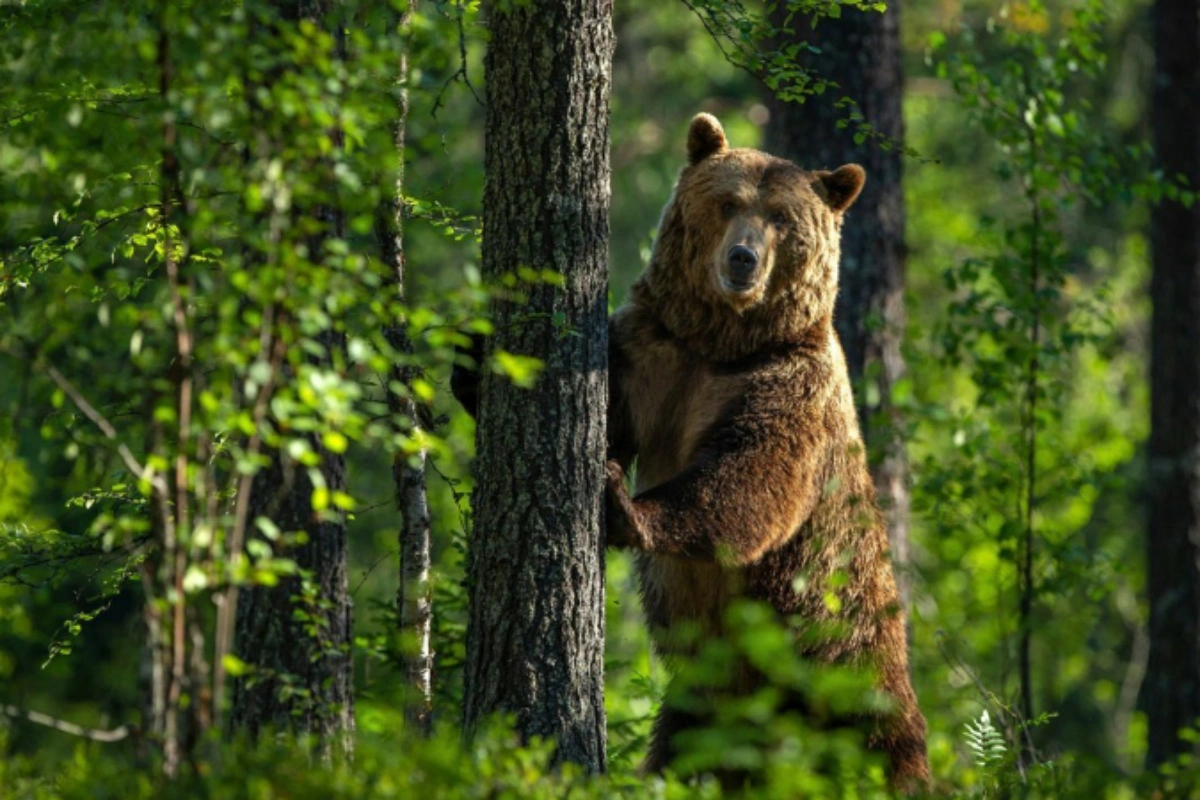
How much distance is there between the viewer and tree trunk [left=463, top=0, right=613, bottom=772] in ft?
16.2

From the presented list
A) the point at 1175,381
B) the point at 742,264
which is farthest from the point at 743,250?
the point at 1175,381

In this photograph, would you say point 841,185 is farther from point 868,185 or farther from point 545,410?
point 545,410

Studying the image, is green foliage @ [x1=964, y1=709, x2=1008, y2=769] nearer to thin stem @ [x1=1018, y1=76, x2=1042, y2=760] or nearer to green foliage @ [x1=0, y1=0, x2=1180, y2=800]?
green foliage @ [x1=0, y1=0, x2=1180, y2=800]

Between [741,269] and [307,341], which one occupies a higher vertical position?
[741,269]

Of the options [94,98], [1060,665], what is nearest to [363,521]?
[1060,665]

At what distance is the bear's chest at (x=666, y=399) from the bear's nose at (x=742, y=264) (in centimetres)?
42

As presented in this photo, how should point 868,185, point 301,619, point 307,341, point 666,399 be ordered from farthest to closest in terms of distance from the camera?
point 868,185
point 666,399
point 301,619
point 307,341

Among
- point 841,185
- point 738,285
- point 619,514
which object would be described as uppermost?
point 841,185

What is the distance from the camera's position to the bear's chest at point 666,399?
636 centimetres

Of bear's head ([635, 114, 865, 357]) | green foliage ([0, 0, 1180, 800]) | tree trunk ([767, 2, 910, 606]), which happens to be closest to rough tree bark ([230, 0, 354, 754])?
green foliage ([0, 0, 1180, 800])

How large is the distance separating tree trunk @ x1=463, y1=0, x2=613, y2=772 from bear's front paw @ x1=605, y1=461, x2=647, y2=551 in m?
0.24

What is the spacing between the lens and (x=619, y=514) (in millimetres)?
5344

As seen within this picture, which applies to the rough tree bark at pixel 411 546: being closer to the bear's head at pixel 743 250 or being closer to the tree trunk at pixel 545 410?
the tree trunk at pixel 545 410

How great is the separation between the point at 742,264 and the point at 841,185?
912 millimetres
